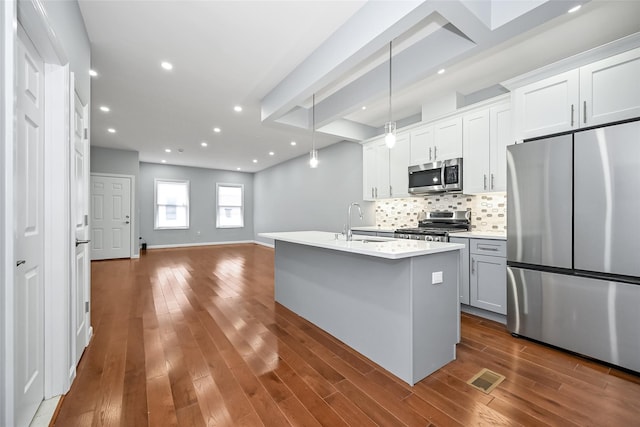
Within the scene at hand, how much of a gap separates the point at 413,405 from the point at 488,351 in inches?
44.7

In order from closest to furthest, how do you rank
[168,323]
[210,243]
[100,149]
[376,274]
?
[376,274]
[168,323]
[100,149]
[210,243]

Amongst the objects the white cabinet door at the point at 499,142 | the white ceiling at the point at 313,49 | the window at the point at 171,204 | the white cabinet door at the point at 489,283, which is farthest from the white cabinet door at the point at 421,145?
the window at the point at 171,204

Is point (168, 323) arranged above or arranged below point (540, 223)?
below

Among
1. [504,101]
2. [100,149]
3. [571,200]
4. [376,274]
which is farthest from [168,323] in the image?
[100,149]

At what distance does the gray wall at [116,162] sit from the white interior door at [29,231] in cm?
625

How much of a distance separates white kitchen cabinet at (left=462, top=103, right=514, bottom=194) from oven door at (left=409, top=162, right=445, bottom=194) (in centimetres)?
31

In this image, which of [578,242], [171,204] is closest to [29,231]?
[578,242]

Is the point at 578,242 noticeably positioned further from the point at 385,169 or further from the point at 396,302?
the point at 385,169

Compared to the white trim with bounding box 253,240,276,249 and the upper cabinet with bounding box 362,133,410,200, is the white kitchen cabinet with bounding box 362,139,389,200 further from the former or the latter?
the white trim with bounding box 253,240,276,249

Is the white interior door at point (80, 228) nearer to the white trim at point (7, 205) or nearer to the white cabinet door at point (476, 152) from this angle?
the white trim at point (7, 205)

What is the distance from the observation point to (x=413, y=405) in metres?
1.69

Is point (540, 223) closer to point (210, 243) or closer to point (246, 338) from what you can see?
point (246, 338)

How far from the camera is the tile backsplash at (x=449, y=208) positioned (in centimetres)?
356

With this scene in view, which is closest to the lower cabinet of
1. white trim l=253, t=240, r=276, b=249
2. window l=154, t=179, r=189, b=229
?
white trim l=253, t=240, r=276, b=249
